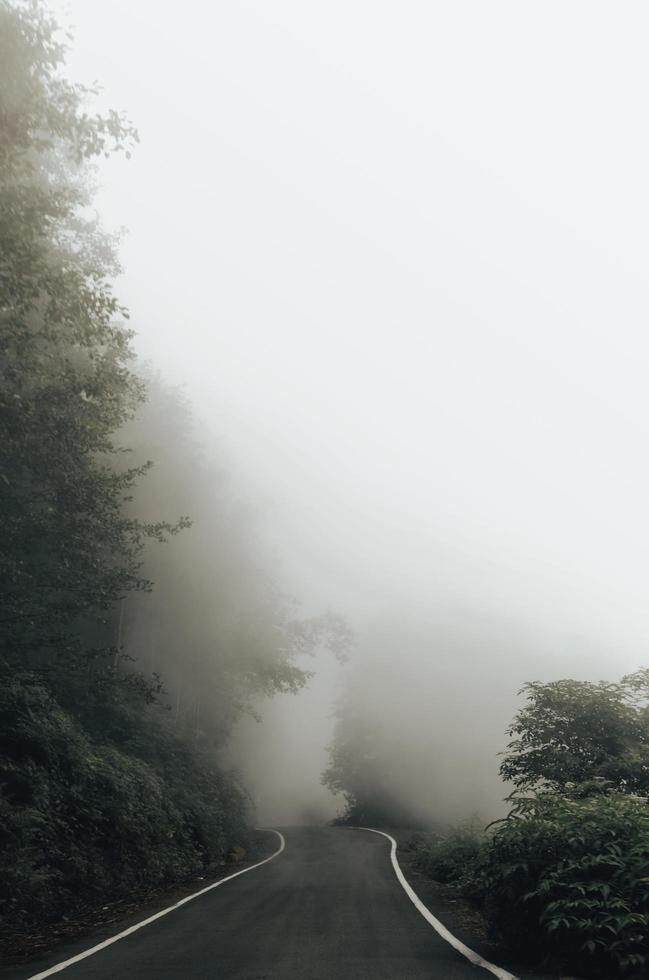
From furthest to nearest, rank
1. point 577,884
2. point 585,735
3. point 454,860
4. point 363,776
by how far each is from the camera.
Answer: point 363,776 < point 454,860 < point 585,735 < point 577,884

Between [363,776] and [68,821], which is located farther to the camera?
[363,776]

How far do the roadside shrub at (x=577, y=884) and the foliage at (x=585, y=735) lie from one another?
16.4 ft

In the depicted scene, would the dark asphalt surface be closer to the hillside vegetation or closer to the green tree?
the hillside vegetation

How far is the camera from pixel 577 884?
726cm

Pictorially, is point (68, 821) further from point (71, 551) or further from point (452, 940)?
point (452, 940)

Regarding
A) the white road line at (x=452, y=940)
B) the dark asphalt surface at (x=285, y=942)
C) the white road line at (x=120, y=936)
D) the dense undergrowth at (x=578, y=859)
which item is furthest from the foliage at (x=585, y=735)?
the white road line at (x=120, y=936)

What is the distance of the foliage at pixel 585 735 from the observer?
13828 millimetres

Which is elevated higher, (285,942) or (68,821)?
(68,821)

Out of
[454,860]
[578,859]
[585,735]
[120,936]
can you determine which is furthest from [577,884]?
[454,860]

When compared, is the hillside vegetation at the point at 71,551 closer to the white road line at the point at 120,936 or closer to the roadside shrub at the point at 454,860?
the white road line at the point at 120,936

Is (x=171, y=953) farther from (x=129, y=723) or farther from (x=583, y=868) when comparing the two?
(x=129, y=723)

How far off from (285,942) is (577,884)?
3.73 m

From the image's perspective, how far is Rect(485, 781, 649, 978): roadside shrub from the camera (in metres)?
6.66

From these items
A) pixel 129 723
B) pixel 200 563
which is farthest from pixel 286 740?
pixel 129 723
